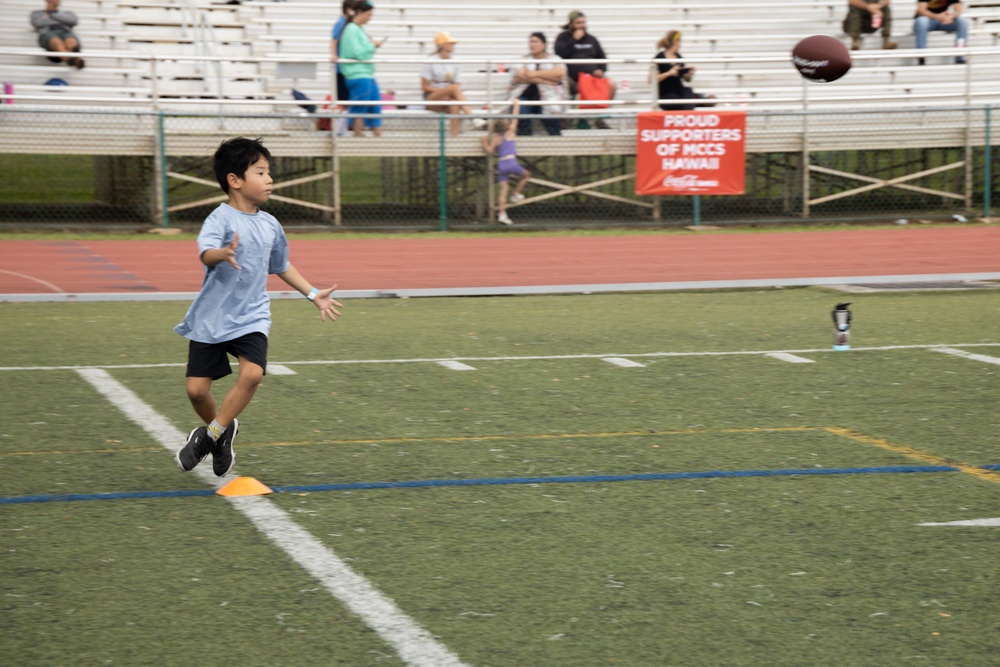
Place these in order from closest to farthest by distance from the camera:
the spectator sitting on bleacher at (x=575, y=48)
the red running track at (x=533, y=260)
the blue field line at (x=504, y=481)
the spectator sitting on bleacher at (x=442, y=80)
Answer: the blue field line at (x=504, y=481)
the red running track at (x=533, y=260)
the spectator sitting on bleacher at (x=442, y=80)
the spectator sitting on bleacher at (x=575, y=48)

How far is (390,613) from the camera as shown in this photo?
4.45 metres

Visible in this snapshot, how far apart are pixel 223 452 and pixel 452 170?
16.4 meters

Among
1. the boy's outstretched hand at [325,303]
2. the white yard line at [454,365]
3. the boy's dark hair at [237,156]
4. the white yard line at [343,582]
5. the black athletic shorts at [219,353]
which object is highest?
the boy's dark hair at [237,156]

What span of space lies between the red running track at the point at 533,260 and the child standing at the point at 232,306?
27.0 ft

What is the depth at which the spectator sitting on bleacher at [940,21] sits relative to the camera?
2708cm

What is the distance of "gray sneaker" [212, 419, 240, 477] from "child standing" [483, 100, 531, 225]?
601 inches

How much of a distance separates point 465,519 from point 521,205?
16666mm

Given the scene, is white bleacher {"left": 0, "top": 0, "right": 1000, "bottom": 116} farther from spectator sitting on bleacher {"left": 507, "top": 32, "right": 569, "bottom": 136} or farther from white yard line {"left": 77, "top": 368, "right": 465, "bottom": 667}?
white yard line {"left": 77, "top": 368, "right": 465, "bottom": 667}

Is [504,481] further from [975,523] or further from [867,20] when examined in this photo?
[867,20]

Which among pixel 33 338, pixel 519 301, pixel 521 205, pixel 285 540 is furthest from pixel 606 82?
pixel 285 540

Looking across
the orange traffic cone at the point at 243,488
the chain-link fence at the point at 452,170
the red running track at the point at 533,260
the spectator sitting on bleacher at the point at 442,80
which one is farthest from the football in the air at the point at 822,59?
the orange traffic cone at the point at 243,488

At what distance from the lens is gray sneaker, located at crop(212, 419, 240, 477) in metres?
6.19

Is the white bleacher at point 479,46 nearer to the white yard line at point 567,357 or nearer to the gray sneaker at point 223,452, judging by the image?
the white yard line at point 567,357

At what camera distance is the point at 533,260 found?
17406 mm
